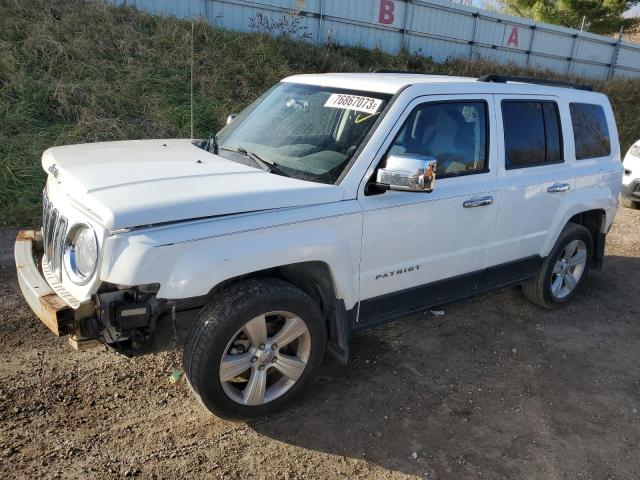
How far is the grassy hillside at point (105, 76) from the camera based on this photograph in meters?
7.70

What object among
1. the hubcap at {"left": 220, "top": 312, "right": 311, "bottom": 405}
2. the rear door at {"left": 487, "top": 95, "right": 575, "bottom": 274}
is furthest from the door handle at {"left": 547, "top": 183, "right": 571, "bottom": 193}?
the hubcap at {"left": 220, "top": 312, "right": 311, "bottom": 405}

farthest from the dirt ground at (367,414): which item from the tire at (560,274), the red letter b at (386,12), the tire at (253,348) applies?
the red letter b at (386,12)

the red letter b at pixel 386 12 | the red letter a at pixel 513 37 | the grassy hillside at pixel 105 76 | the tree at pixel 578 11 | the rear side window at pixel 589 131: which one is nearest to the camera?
the rear side window at pixel 589 131

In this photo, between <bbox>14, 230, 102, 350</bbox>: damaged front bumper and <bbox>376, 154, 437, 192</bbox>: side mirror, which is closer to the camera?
<bbox>14, 230, 102, 350</bbox>: damaged front bumper

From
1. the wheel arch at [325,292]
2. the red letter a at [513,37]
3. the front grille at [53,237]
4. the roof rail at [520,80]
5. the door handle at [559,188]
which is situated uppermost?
the red letter a at [513,37]

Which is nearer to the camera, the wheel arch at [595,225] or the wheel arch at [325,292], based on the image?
the wheel arch at [325,292]

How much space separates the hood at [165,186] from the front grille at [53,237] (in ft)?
0.53

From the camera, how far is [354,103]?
11.6 feet

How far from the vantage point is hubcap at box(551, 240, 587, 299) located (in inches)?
197

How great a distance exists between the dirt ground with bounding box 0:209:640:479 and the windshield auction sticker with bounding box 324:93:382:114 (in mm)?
1761

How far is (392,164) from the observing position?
304 cm

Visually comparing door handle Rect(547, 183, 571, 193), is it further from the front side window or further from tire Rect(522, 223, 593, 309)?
the front side window

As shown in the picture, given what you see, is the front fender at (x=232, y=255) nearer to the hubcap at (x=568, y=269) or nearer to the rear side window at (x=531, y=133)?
the rear side window at (x=531, y=133)

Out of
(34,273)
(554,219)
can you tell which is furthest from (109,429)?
(554,219)
